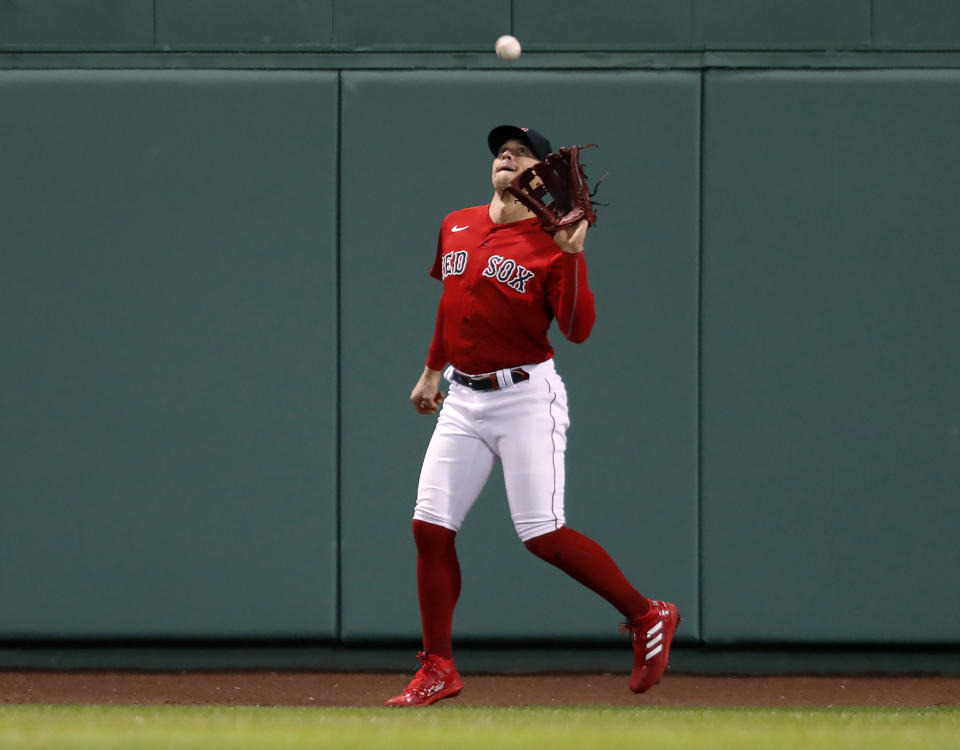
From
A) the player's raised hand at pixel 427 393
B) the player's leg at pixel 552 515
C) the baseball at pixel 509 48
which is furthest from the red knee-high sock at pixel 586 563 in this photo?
the baseball at pixel 509 48

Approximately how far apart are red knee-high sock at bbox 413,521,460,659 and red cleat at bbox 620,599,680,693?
573mm

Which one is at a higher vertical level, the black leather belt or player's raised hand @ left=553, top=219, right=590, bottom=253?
player's raised hand @ left=553, top=219, right=590, bottom=253

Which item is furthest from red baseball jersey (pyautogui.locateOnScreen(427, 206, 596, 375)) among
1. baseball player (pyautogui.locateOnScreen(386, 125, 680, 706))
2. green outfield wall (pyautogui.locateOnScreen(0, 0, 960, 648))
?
green outfield wall (pyautogui.locateOnScreen(0, 0, 960, 648))

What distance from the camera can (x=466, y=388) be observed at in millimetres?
3490

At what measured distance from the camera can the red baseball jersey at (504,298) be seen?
3441 millimetres

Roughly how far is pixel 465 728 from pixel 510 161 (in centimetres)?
169

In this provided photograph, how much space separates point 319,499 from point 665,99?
2105 millimetres

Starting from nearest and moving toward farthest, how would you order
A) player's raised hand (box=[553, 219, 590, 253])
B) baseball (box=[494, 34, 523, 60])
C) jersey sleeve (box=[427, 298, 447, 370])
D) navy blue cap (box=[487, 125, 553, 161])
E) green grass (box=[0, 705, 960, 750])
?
green grass (box=[0, 705, 960, 750]) → player's raised hand (box=[553, 219, 590, 253]) → navy blue cap (box=[487, 125, 553, 161]) → jersey sleeve (box=[427, 298, 447, 370]) → baseball (box=[494, 34, 523, 60])

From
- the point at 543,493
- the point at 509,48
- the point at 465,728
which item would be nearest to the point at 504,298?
the point at 543,493

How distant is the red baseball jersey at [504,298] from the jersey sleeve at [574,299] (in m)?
0.01

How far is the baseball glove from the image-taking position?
3254mm

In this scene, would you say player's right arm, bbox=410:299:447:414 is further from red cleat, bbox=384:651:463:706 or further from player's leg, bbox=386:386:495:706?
red cleat, bbox=384:651:463:706

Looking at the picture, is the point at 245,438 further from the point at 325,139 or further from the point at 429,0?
the point at 429,0

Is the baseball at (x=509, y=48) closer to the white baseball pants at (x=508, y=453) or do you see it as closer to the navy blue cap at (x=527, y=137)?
the navy blue cap at (x=527, y=137)
